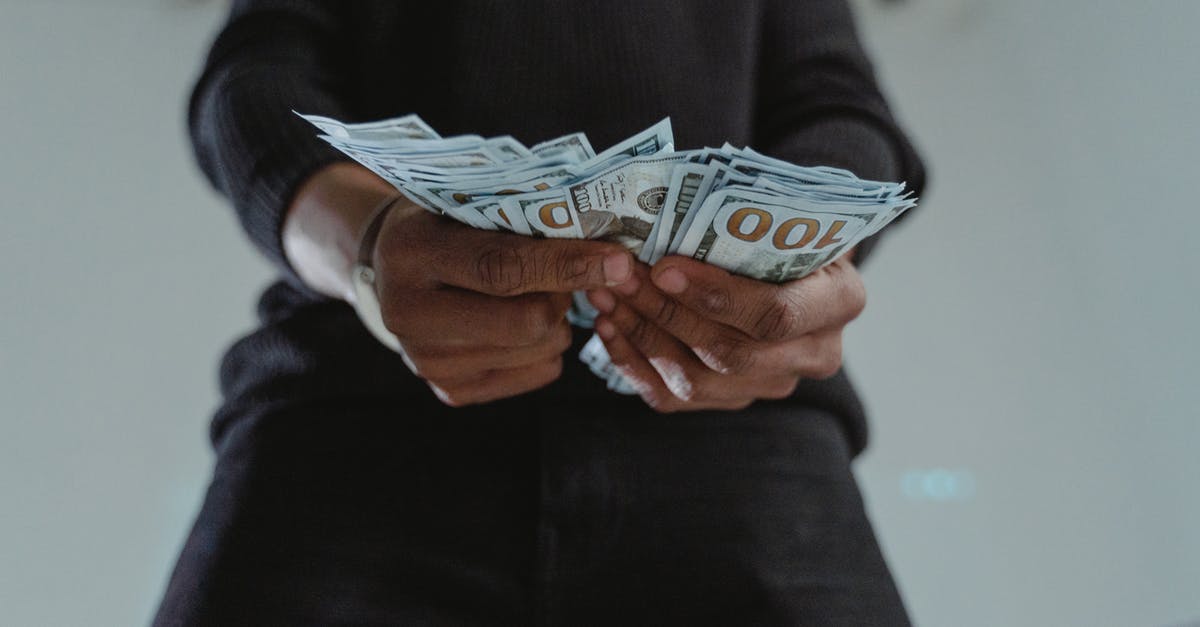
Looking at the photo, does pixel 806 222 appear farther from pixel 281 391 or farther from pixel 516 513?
pixel 281 391

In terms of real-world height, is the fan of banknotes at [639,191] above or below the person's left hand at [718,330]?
above

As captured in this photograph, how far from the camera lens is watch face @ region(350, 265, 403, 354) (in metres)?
0.64

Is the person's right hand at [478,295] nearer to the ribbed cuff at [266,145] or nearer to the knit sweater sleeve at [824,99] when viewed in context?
the ribbed cuff at [266,145]

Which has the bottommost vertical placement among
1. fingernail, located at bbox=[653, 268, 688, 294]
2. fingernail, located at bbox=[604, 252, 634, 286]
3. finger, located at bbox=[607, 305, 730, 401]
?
finger, located at bbox=[607, 305, 730, 401]

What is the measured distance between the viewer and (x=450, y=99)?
2.45ft

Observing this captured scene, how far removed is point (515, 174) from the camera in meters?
0.50

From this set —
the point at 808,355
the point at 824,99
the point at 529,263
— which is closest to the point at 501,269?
the point at 529,263

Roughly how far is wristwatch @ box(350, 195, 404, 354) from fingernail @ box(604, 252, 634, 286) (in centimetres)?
16

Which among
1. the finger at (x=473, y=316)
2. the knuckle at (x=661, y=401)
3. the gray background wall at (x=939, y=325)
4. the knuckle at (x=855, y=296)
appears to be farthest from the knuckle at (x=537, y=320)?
the gray background wall at (x=939, y=325)

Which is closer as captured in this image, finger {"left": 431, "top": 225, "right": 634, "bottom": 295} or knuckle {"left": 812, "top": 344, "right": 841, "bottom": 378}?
finger {"left": 431, "top": 225, "right": 634, "bottom": 295}

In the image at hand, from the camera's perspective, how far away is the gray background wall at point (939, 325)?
4.86 feet

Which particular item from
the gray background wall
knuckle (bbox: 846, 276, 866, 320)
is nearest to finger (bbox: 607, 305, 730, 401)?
knuckle (bbox: 846, 276, 866, 320)

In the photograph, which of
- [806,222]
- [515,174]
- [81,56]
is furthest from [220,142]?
[81,56]

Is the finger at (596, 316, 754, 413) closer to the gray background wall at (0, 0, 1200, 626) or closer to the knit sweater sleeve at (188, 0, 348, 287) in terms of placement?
the knit sweater sleeve at (188, 0, 348, 287)
